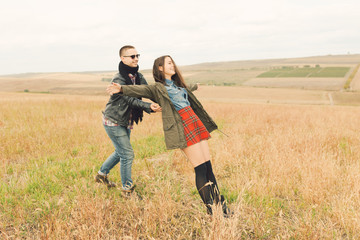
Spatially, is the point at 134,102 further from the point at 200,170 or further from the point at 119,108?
the point at 200,170

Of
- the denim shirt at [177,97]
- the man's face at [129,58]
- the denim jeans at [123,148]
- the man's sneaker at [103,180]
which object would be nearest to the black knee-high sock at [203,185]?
the denim shirt at [177,97]

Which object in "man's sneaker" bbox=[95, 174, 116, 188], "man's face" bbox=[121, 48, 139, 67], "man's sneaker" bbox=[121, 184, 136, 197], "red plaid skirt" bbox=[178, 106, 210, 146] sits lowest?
"man's sneaker" bbox=[121, 184, 136, 197]

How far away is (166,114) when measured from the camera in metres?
2.81

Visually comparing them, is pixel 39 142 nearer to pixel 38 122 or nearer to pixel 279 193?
pixel 38 122

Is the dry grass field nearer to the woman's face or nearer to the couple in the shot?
the couple

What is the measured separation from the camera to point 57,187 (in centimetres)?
338

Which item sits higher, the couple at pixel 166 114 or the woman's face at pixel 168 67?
the woman's face at pixel 168 67

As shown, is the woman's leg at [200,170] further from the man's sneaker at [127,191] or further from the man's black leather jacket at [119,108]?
the man's sneaker at [127,191]

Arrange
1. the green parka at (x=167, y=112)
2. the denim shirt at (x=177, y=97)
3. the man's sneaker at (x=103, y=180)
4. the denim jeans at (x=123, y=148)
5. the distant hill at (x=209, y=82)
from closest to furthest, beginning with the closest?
the green parka at (x=167, y=112)
the denim shirt at (x=177, y=97)
the denim jeans at (x=123, y=148)
the man's sneaker at (x=103, y=180)
the distant hill at (x=209, y=82)

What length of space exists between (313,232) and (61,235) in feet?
8.19

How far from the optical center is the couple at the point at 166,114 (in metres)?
2.75

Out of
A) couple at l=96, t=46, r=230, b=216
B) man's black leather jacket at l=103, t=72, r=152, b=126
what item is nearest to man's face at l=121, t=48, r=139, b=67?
couple at l=96, t=46, r=230, b=216

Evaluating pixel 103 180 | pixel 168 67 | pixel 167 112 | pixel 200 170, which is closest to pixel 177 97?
pixel 167 112

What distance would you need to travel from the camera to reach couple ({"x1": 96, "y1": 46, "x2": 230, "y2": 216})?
2.75 m
